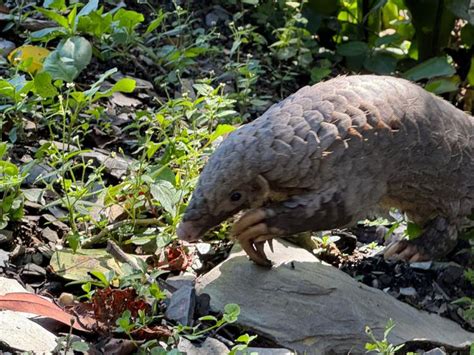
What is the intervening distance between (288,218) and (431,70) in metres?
2.22

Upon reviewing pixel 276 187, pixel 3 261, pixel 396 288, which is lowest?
pixel 396 288

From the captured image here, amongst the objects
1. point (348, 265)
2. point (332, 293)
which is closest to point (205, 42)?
point (348, 265)

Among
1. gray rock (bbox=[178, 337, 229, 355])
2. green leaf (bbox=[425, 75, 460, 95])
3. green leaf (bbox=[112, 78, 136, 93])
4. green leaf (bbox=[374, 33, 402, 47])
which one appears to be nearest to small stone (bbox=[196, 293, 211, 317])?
gray rock (bbox=[178, 337, 229, 355])

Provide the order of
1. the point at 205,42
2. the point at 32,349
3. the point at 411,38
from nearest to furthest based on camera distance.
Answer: the point at 32,349 < the point at 205,42 < the point at 411,38

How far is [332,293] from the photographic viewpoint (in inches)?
144

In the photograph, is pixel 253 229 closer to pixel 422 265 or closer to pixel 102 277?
pixel 102 277

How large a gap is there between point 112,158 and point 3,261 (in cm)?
92

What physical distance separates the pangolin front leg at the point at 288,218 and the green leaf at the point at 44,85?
1.03 m

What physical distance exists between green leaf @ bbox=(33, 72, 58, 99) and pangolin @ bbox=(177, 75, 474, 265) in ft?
2.76

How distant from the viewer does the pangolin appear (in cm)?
355

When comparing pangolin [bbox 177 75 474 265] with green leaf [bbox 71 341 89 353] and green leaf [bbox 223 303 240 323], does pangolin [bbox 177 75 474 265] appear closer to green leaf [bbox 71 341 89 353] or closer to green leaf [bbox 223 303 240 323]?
green leaf [bbox 223 303 240 323]

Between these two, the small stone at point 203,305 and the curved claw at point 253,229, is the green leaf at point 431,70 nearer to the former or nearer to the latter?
the curved claw at point 253,229

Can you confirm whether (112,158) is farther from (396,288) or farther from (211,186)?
(396,288)

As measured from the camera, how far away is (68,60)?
4.24 meters
